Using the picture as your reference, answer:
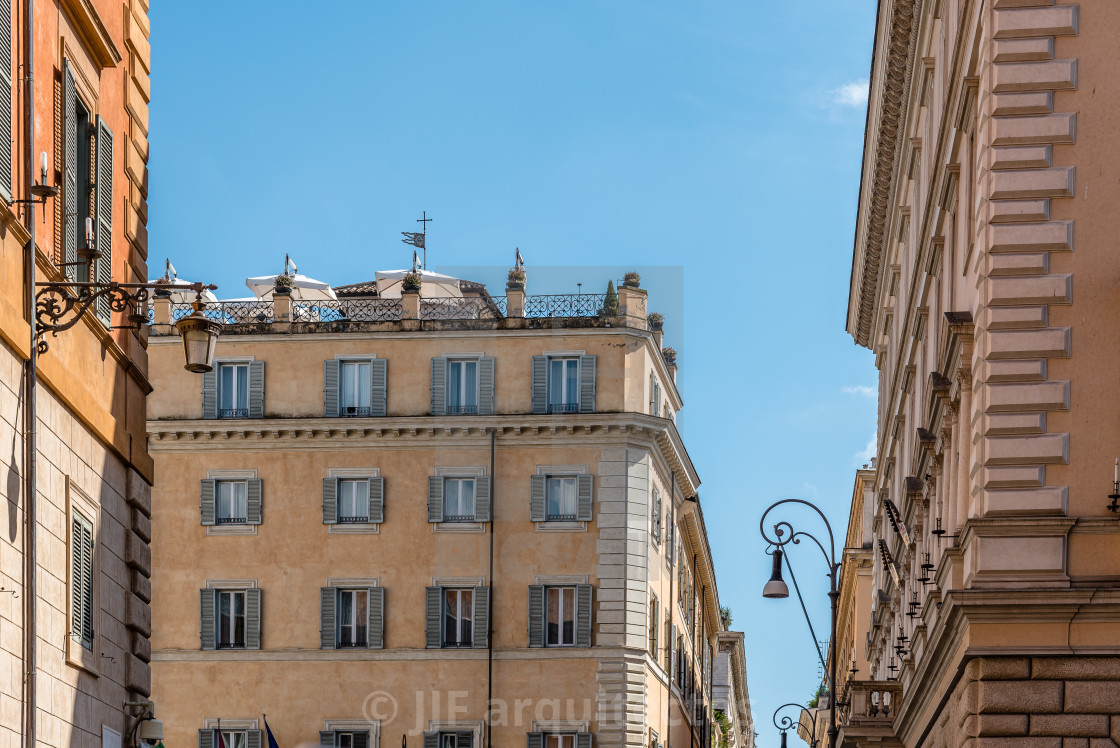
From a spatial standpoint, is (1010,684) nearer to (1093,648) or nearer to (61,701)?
(1093,648)

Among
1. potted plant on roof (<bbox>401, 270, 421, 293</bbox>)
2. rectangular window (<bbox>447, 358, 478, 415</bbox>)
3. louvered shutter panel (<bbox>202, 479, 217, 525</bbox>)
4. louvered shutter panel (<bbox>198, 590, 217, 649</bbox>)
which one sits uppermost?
potted plant on roof (<bbox>401, 270, 421, 293</bbox>)

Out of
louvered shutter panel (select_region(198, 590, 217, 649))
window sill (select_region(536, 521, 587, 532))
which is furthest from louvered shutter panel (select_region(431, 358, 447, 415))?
louvered shutter panel (select_region(198, 590, 217, 649))

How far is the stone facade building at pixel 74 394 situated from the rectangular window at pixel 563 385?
29.3 meters

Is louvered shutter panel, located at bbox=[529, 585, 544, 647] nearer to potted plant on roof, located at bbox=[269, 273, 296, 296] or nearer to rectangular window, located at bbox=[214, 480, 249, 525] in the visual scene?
rectangular window, located at bbox=[214, 480, 249, 525]

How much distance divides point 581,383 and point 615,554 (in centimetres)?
461

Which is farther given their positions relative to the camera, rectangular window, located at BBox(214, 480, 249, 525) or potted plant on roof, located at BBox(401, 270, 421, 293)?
potted plant on roof, located at BBox(401, 270, 421, 293)

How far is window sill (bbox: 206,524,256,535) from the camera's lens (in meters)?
48.3

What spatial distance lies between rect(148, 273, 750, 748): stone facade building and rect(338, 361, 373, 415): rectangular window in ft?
0.15

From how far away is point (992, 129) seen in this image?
1961cm

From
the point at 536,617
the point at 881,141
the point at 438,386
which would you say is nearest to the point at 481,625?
the point at 536,617

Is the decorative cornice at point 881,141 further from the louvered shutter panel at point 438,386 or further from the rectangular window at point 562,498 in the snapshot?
the louvered shutter panel at point 438,386

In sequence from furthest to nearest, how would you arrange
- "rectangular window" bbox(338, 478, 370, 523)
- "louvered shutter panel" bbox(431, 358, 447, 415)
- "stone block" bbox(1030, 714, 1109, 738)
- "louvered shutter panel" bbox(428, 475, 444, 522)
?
"louvered shutter panel" bbox(431, 358, 447, 415)
"rectangular window" bbox(338, 478, 370, 523)
"louvered shutter panel" bbox(428, 475, 444, 522)
"stone block" bbox(1030, 714, 1109, 738)

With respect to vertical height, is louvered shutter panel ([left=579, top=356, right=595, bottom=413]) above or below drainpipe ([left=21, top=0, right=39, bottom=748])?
above

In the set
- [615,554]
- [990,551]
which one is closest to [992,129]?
[990,551]
